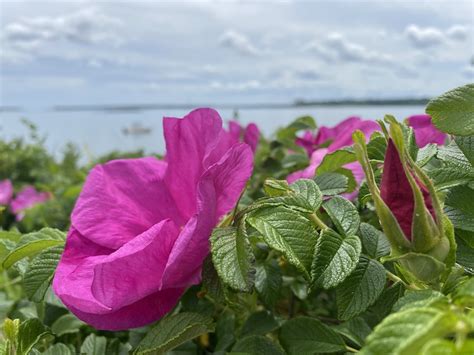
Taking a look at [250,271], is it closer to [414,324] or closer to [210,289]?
[210,289]

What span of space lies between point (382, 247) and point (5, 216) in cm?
176

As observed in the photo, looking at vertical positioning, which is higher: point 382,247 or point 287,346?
point 382,247

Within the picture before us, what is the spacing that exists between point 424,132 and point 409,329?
561 mm

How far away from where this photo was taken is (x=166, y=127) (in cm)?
67

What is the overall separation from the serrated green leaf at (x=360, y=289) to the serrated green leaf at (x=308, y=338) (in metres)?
0.06

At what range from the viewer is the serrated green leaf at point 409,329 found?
0.90 feet

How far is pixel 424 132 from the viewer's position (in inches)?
31.5

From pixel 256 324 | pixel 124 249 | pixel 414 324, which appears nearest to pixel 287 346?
pixel 256 324

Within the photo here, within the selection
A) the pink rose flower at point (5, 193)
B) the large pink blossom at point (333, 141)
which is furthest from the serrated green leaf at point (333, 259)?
the pink rose flower at point (5, 193)

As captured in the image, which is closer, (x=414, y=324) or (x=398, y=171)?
(x=414, y=324)

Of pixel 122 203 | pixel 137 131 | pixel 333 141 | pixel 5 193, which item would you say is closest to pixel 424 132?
pixel 333 141

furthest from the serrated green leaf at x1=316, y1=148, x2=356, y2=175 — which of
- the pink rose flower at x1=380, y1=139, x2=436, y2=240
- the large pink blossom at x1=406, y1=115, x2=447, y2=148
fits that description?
the pink rose flower at x1=380, y1=139, x2=436, y2=240

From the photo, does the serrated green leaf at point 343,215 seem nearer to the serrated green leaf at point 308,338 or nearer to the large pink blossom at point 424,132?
the serrated green leaf at point 308,338

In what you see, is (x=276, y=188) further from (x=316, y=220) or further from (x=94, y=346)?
(x=94, y=346)
